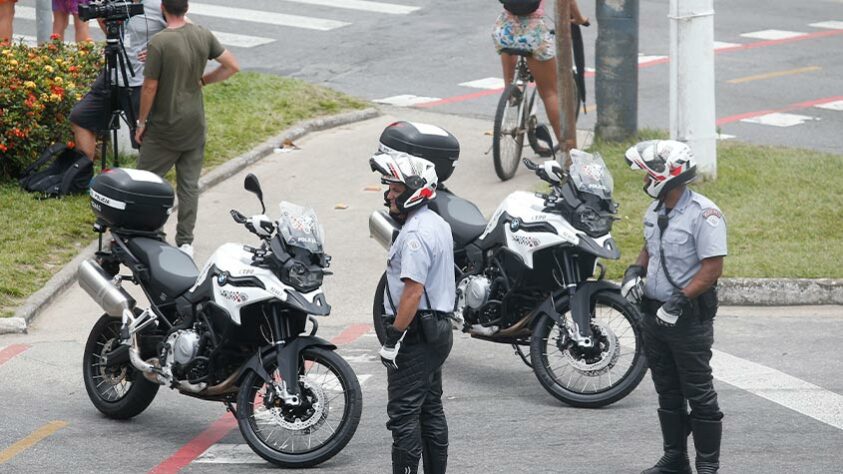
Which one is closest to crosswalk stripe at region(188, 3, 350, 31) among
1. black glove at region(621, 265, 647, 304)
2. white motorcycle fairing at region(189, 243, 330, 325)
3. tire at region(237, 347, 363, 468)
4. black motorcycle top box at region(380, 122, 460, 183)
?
black motorcycle top box at region(380, 122, 460, 183)

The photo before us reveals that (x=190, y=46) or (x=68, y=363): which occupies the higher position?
(x=190, y=46)

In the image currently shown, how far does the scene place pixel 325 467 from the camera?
26.9 feet

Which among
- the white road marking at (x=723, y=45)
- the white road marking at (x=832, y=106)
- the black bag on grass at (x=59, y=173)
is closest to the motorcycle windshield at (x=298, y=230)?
the black bag on grass at (x=59, y=173)

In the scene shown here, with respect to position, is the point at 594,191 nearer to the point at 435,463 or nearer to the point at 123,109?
the point at 435,463

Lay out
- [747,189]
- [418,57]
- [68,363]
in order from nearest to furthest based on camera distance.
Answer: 1. [68,363]
2. [747,189]
3. [418,57]

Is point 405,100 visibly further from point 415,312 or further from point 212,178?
point 415,312

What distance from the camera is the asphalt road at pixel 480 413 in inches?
326

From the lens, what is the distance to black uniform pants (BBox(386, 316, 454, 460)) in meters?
7.60

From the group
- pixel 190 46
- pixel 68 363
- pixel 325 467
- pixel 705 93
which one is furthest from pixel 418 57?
pixel 325 467

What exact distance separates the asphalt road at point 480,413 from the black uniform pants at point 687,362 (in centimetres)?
49

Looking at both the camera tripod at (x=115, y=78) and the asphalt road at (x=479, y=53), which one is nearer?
the camera tripod at (x=115, y=78)

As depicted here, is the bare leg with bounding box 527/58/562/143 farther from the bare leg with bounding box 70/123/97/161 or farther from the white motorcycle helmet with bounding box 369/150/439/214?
the white motorcycle helmet with bounding box 369/150/439/214

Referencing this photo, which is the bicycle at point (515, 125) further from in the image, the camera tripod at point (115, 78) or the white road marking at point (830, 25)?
the white road marking at point (830, 25)

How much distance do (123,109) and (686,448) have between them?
6472 millimetres
